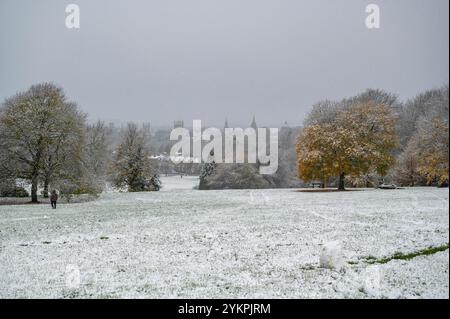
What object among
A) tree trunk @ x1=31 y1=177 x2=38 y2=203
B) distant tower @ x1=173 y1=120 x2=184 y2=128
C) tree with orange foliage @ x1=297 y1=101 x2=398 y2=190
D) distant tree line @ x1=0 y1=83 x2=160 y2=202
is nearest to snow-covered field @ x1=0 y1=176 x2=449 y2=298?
tree trunk @ x1=31 y1=177 x2=38 y2=203

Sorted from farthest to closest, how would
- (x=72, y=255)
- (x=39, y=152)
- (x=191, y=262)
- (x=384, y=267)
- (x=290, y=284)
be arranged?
(x=39, y=152) < (x=72, y=255) < (x=191, y=262) < (x=384, y=267) < (x=290, y=284)

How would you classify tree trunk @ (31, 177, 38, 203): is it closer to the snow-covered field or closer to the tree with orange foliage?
the snow-covered field

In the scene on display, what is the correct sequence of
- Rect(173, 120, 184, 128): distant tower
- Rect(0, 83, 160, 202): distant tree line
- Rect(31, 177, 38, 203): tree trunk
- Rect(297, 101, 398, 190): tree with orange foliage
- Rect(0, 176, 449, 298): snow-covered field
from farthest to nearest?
Rect(173, 120, 184, 128): distant tower
Rect(297, 101, 398, 190): tree with orange foliage
Rect(31, 177, 38, 203): tree trunk
Rect(0, 83, 160, 202): distant tree line
Rect(0, 176, 449, 298): snow-covered field

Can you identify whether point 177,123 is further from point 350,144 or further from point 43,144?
point 350,144

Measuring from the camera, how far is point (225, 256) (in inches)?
581

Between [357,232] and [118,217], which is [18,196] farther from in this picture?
[357,232]

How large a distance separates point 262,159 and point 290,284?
72595mm

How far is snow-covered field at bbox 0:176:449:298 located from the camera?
10.7m

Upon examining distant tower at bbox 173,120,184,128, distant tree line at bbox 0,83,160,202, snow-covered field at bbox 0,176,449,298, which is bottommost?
snow-covered field at bbox 0,176,449,298

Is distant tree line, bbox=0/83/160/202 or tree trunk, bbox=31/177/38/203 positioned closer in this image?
distant tree line, bbox=0/83/160/202

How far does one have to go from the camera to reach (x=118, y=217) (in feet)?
89.5

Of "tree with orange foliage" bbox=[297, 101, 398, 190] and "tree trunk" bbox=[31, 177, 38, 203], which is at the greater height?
"tree with orange foliage" bbox=[297, 101, 398, 190]

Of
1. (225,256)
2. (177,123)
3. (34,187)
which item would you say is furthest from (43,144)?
(177,123)
